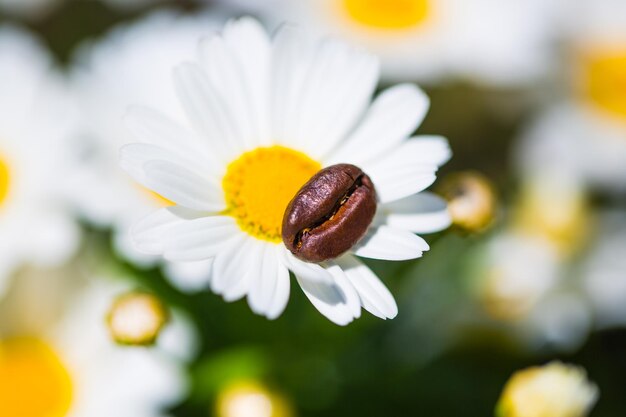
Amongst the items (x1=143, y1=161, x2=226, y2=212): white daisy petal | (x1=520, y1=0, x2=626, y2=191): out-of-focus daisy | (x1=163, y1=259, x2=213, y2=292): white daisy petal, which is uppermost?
(x1=520, y1=0, x2=626, y2=191): out-of-focus daisy

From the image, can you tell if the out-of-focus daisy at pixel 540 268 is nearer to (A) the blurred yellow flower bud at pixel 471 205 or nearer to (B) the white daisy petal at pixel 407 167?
(A) the blurred yellow flower bud at pixel 471 205

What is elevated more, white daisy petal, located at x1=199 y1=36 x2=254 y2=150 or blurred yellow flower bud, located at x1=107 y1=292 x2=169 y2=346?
white daisy petal, located at x1=199 y1=36 x2=254 y2=150

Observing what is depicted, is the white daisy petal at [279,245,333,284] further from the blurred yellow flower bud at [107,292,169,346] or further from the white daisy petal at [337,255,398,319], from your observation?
the blurred yellow flower bud at [107,292,169,346]

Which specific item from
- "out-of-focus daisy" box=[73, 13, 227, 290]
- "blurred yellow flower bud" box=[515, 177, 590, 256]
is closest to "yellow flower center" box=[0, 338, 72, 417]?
"out-of-focus daisy" box=[73, 13, 227, 290]

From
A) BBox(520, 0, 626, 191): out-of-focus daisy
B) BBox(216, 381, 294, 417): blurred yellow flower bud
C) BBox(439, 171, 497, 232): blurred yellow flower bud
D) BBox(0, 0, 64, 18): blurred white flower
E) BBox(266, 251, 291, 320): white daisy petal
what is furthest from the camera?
BBox(0, 0, 64, 18): blurred white flower

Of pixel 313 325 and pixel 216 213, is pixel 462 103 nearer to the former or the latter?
pixel 313 325

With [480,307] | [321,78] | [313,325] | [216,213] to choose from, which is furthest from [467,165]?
[216,213]

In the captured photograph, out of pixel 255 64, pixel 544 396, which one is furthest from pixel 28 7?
pixel 544 396
